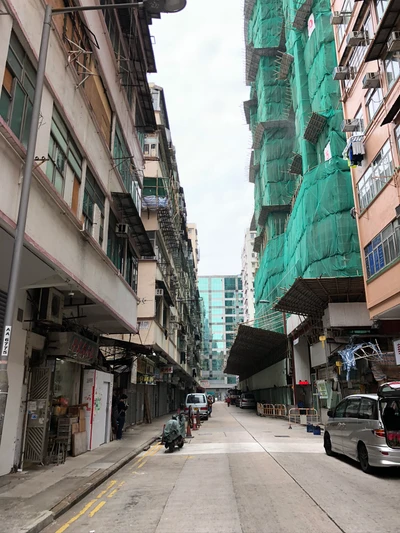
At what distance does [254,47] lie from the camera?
45750 millimetres

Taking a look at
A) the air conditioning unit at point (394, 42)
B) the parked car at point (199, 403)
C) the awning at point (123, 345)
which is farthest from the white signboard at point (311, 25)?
the parked car at point (199, 403)

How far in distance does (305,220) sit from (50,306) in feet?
62.0

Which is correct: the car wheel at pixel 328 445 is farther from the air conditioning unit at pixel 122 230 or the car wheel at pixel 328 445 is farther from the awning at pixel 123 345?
the air conditioning unit at pixel 122 230

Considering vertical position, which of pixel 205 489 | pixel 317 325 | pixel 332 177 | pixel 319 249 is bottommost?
pixel 205 489

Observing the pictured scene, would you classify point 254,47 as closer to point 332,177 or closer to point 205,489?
point 332,177

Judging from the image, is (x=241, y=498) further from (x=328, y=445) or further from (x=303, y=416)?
(x=303, y=416)

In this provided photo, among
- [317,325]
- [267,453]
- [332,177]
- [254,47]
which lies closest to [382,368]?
[317,325]

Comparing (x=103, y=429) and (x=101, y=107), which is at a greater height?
(x=101, y=107)

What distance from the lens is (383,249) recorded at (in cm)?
1744

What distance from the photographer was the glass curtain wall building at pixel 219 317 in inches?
5207

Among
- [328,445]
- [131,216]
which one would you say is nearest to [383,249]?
[328,445]

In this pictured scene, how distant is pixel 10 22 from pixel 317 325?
2312cm

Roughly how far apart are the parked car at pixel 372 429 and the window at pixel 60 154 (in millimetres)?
8762

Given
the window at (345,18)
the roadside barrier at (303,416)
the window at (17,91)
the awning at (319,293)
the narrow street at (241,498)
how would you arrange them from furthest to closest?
the roadside barrier at (303,416), the awning at (319,293), the window at (345,18), the window at (17,91), the narrow street at (241,498)
